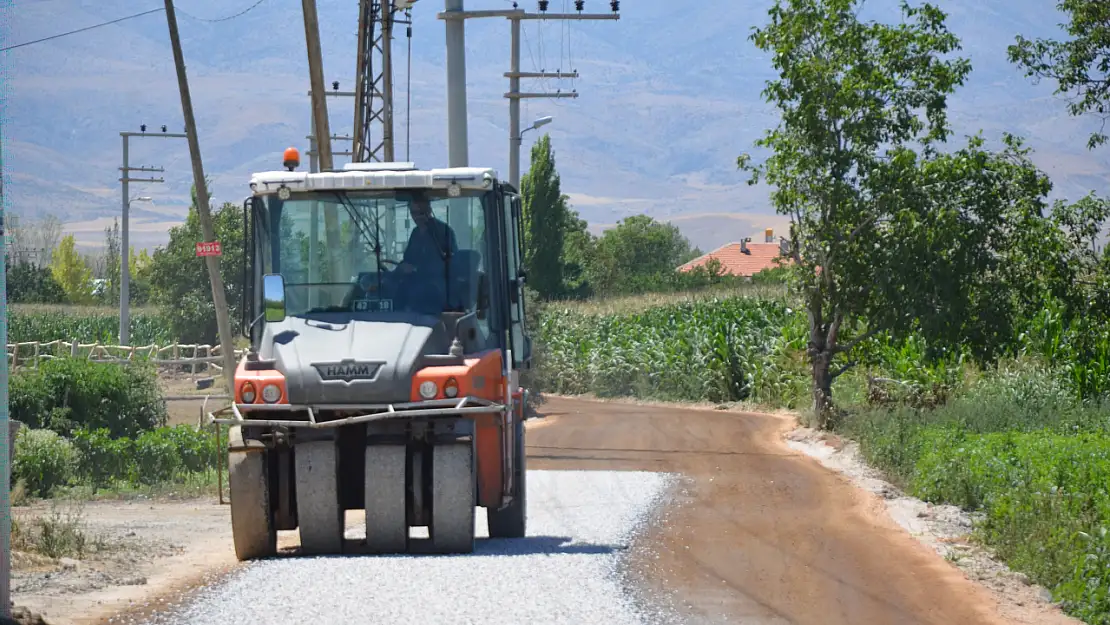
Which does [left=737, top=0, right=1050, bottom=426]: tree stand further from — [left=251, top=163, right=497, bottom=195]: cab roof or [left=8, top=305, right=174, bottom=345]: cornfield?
[left=8, top=305, right=174, bottom=345]: cornfield

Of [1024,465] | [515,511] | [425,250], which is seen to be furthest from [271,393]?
[1024,465]

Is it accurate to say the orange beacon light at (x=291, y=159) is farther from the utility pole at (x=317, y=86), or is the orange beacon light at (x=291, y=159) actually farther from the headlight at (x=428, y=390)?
the utility pole at (x=317, y=86)

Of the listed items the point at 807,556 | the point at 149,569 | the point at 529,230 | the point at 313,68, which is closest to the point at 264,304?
the point at 149,569

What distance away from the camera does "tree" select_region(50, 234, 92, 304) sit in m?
148

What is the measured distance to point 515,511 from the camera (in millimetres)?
13531

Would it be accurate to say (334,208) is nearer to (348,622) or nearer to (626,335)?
(348,622)

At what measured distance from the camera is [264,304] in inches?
488

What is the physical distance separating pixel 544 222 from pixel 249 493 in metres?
69.4

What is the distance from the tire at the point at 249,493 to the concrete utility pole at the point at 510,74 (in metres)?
11.3

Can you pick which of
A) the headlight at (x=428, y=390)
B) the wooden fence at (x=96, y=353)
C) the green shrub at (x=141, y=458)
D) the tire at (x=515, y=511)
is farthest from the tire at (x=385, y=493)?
the wooden fence at (x=96, y=353)

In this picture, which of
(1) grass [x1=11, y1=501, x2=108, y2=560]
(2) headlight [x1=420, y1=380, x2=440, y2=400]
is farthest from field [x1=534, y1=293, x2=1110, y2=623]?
(1) grass [x1=11, y1=501, x2=108, y2=560]

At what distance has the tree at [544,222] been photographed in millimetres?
79312

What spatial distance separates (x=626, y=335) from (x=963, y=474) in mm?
28570

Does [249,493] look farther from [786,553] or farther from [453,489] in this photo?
[786,553]
